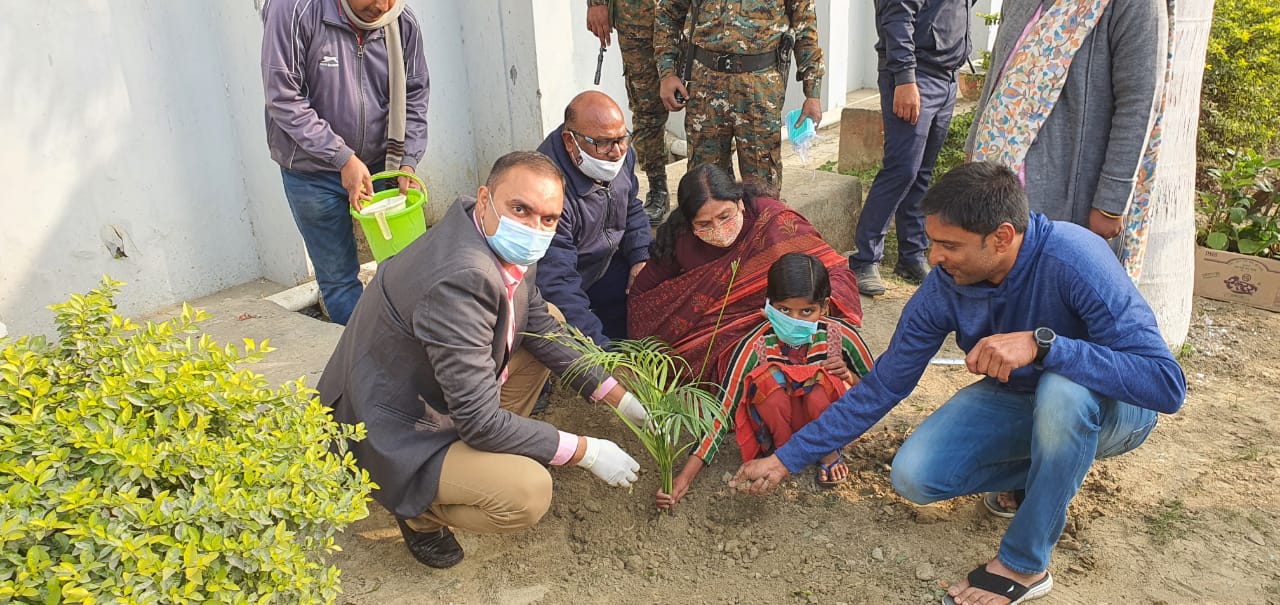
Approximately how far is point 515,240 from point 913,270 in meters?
2.89

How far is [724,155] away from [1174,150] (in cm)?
195

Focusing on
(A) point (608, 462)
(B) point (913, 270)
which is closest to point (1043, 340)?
(A) point (608, 462)

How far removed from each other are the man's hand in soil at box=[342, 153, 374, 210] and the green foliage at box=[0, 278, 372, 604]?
126 centimetres

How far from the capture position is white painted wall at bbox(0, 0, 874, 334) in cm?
357

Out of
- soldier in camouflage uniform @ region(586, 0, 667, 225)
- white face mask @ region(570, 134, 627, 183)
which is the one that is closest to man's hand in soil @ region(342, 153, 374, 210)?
white face mask @ region(570, 134, 627, 183)

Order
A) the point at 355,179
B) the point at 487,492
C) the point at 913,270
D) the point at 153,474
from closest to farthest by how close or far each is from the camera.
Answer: the point at 153,474 → the point at 487,492 → the point at 355,179 → the point at 913,270

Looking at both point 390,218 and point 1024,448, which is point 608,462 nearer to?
point 1024,448

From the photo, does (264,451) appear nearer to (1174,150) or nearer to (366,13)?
(366,13)

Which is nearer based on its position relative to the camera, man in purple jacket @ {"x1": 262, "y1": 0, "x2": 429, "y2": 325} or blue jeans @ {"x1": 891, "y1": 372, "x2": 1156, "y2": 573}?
blue jeans @ {"x1": 891, "y1": 372, "x2": 1156, "y2": 573}

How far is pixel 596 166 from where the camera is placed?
3459 mm

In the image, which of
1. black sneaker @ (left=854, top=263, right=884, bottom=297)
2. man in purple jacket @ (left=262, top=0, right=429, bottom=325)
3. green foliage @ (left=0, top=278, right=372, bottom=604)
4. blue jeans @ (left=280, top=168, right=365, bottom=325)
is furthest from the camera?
black sneaker @ (left=854, top=263, right=884, bottom=297)

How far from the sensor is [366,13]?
3346mm

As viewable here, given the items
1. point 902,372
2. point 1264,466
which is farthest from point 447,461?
point 1264,466

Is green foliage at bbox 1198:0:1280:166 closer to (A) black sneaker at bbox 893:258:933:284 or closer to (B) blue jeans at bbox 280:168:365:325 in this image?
(A) black sneaker at bbox 893:258:933:284
